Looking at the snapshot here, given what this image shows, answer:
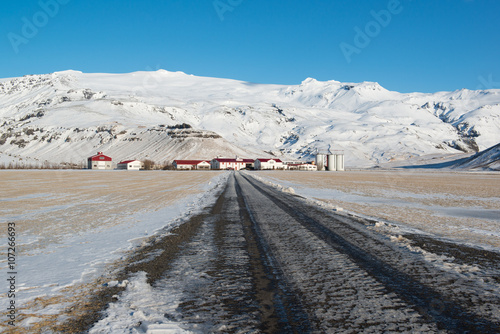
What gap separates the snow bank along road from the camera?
474cm

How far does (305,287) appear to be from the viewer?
6.07 metres

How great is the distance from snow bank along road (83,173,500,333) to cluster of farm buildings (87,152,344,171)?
174618mm

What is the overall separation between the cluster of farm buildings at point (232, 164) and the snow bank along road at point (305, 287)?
573 feet

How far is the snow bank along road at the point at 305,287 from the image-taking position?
474 centimetres

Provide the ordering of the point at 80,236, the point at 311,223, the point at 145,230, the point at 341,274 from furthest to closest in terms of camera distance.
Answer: the point at 311,223
the point at 145,230
the point at 80,236
the point at 341,274

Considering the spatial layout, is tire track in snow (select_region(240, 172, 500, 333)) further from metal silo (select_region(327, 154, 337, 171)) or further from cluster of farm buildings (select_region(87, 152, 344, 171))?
cluster of farm buildings (select_region(87, 152, 344, 171))

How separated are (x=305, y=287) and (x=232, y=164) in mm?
183013

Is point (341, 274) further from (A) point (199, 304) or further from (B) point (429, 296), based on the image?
(A) point (199, 304)

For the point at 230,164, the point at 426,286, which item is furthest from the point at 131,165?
the point at 426,286

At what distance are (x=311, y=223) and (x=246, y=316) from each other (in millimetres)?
8718

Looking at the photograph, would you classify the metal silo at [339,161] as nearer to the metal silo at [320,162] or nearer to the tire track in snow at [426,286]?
the metal silo at [320,162]

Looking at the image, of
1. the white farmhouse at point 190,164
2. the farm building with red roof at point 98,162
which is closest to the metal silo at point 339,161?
the white farmhouse at point 190,164

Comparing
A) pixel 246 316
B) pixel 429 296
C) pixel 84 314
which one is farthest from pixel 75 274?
pixel 429 296

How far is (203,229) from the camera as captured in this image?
39.9 ft
